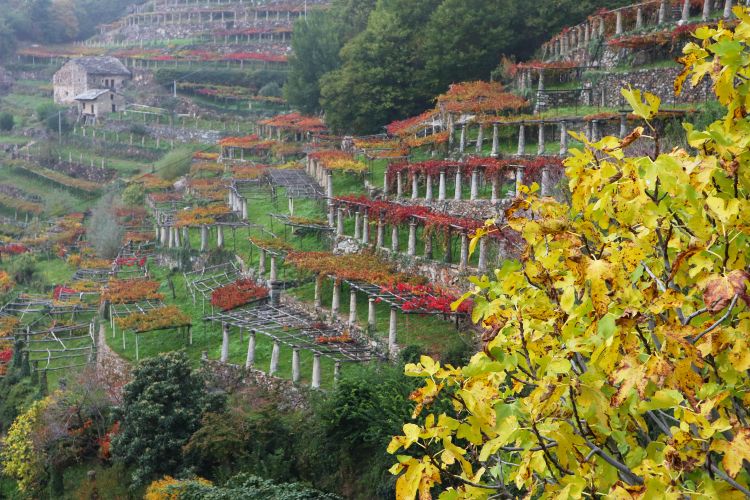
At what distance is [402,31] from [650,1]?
1062 cm

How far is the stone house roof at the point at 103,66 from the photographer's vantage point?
62.3 metres

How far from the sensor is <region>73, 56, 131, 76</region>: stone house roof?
204 ft

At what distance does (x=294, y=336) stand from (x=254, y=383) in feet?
4.78

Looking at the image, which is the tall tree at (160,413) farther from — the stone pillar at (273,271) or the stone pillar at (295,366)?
the stone pillar at (273,271)

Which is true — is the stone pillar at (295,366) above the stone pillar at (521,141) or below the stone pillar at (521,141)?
below

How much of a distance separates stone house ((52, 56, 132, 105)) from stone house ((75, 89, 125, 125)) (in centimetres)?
242

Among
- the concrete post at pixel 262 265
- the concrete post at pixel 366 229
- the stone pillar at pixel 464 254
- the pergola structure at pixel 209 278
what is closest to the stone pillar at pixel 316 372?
the stone pillar at pixel 464 254

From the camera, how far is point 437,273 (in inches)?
770

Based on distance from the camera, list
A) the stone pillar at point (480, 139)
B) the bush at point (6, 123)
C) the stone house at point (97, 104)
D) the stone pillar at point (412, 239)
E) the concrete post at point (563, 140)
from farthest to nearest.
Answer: the bush at point (6, 123), the stone house at point (97, 104), the stone pillar at point (480, 139), the concrete post at point (563, 140), the stone pillar at point (412, 239)

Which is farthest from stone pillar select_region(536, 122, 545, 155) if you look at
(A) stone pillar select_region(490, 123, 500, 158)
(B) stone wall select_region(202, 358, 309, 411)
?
(B) stone wall select_region(202, 358, 309, 411)

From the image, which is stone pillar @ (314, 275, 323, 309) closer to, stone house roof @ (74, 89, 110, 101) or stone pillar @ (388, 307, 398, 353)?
stone pillar @ (388, 307, 398, 353)

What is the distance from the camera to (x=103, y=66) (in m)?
63.5

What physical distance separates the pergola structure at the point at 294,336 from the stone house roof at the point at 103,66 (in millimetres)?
45020

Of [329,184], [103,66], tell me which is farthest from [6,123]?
[329,184]
